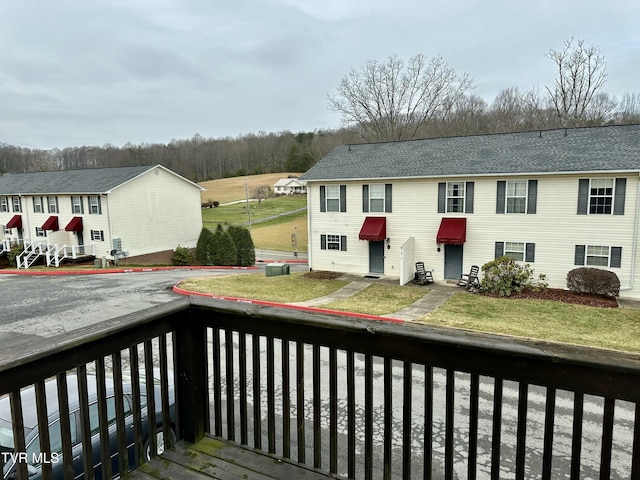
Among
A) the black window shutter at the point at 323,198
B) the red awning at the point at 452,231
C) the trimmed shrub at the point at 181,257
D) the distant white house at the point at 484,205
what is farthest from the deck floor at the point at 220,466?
the trimmed shrub at the point at 181,257

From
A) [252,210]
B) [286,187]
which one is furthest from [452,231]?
[286,187]

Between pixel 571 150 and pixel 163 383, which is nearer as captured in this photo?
pixel 163 383

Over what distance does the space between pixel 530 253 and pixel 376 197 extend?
7370mm

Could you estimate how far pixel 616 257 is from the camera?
55.0ft

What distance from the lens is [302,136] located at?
98688 mm

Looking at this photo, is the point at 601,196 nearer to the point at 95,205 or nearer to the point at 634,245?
the point at 634,245

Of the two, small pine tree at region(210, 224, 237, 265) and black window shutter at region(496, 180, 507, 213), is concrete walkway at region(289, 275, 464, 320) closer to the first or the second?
black window shutter at region(496, 180, 507, 213)

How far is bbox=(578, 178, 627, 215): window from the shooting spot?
54.1 ft

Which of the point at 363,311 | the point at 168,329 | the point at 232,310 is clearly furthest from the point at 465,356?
the point at 363,311

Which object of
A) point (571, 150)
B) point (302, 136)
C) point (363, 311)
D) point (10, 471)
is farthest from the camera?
point (302, 136)

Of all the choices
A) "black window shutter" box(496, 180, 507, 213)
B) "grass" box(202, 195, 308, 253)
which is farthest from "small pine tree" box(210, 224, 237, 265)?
"black window shutter" box(496, 180, 507, 213)

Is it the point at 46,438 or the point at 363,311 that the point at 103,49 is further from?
the point at 46,438

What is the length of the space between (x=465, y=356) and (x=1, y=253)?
40.8 meters

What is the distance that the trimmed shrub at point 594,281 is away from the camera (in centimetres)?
1642
